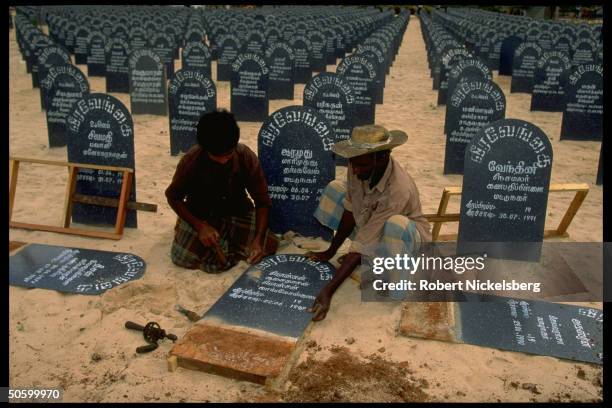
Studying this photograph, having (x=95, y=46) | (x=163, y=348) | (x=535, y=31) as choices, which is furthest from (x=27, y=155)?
(x=535, y=31)

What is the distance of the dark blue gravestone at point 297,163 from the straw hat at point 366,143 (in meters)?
1.05

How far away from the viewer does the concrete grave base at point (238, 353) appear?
3184 millimetres

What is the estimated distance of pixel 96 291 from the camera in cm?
411

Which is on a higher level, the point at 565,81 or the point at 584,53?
the point at 584,53

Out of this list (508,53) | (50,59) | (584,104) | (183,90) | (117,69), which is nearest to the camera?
(183,90)

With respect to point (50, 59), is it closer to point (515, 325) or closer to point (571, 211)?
point (571, 211)

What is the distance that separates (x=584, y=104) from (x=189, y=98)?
5.74 m

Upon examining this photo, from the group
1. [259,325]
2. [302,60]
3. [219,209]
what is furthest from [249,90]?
[259,325]

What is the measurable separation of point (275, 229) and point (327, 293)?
145cm

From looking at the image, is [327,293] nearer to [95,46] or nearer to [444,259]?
[444,259]

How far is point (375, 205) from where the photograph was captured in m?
4.06

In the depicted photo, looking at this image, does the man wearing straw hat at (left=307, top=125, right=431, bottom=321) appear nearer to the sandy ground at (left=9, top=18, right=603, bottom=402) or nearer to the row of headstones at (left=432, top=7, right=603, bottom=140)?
the sandy ground at (left=9, top=18, right=603, bottom=402)

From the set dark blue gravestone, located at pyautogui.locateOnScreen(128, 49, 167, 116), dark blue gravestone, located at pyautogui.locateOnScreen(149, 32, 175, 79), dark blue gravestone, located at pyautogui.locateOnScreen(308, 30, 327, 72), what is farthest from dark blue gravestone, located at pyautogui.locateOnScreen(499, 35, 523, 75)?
dark blue gravestone, located at pyautogui.locateOnScreen(128, 49, 167, 116)

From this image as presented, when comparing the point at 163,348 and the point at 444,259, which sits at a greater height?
the point at 444,259
